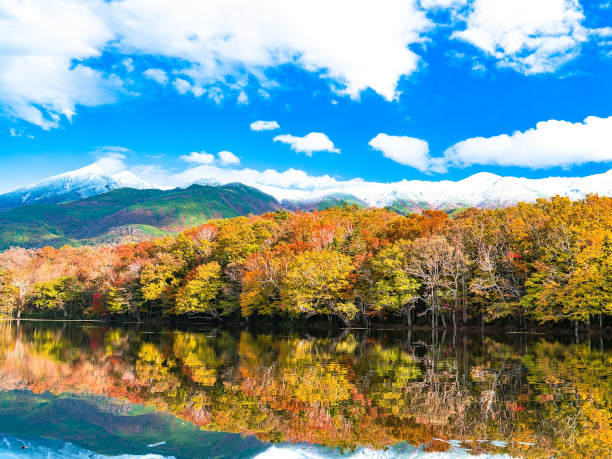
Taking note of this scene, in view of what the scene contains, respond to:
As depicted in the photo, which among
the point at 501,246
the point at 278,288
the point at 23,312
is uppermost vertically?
the point at 501,246

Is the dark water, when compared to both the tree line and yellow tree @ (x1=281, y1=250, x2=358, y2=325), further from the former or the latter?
yellow tree @ (x1=281, y1=250, x2=358, y2=325)

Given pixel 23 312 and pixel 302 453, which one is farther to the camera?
pixel 23 312

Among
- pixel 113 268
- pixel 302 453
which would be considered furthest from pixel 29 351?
pixel 113 268

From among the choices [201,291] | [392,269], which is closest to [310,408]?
[392,269]

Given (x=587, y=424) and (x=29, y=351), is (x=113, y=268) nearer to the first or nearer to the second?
A: (x=29, y=351)

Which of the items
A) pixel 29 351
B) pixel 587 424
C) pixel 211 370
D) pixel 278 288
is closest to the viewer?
pixel 587 424

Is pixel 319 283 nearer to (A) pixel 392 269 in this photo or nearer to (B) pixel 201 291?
(A) pixel 392 269

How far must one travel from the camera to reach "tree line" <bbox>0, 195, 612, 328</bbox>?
1732 inches

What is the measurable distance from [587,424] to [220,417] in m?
9.91

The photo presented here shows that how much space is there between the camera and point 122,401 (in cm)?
1551

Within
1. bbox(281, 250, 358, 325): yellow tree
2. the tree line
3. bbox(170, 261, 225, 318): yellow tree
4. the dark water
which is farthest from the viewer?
bbox(170, 261, 225, 318): yellow tree

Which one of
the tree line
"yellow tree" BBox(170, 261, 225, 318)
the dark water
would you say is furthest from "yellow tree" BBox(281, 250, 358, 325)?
the dark water

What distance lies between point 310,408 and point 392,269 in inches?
1679

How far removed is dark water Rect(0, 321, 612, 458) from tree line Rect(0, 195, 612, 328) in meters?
20.9
